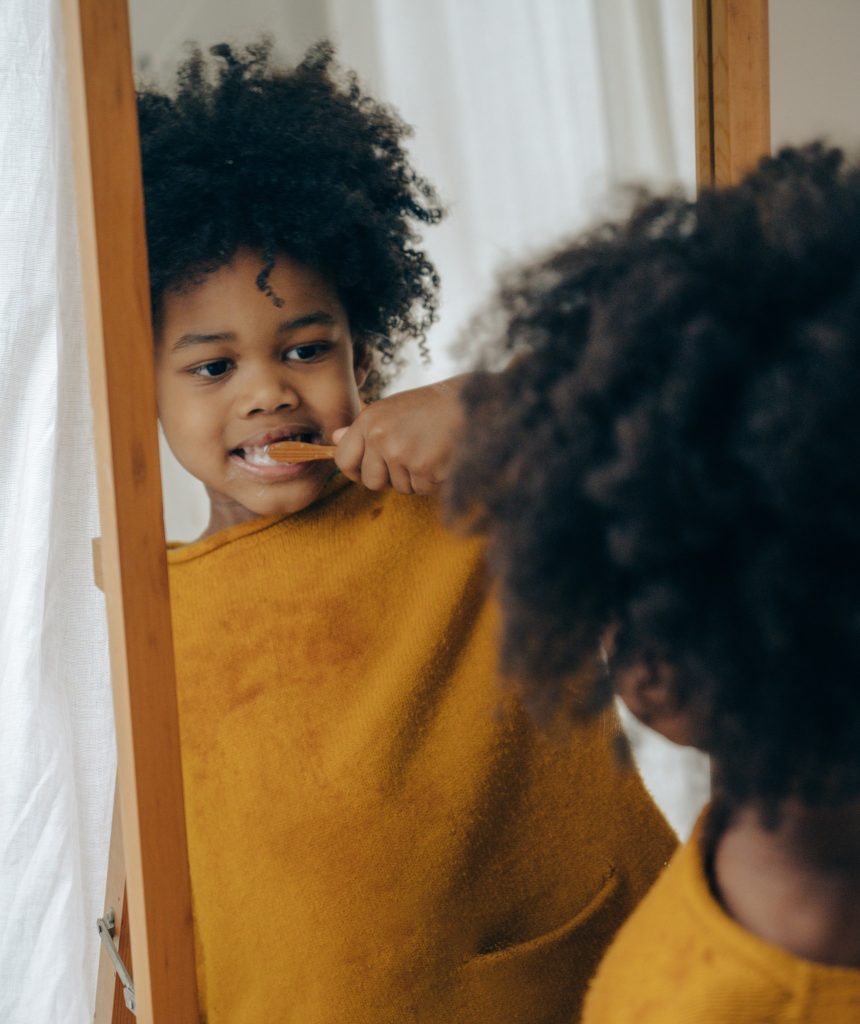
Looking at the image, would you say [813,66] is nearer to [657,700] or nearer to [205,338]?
[205,338]

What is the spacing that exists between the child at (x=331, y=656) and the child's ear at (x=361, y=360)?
0.06 feet

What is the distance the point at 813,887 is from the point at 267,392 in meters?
0.52

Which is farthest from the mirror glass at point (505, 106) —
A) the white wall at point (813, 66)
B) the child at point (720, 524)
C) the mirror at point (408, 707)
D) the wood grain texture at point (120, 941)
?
the white wall at point (813, 66)

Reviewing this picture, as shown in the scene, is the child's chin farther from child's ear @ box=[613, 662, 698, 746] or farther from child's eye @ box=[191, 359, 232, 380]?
child's ear @ box=[613, 662, 698, 746]

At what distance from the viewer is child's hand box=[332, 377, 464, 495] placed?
2.66 ft

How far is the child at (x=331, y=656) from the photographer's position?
2.77 ft

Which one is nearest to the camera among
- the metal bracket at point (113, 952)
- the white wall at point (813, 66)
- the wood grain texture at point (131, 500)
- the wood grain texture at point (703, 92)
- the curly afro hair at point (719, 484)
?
the curly afro hair at point (719, 484)

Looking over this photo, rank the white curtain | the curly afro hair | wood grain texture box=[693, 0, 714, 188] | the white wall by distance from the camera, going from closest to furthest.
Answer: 1. the curly afro hair
2. the white curtain
3. wood grain texture box=[693, 0, 714, 188]
4. the white wall

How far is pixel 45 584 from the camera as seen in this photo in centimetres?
88

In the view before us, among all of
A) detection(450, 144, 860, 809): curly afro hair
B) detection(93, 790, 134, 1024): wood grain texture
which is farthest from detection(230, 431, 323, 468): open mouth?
detection(450, 144, 860, 809): curly afro hair

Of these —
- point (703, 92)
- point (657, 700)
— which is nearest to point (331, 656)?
point (657, 700)

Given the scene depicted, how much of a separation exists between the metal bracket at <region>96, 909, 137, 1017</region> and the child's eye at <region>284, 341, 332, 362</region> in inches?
19.0

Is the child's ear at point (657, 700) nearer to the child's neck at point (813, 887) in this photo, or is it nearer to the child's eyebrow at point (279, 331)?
the child's neck at point (813, 887)

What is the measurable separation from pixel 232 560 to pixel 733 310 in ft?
1.80
